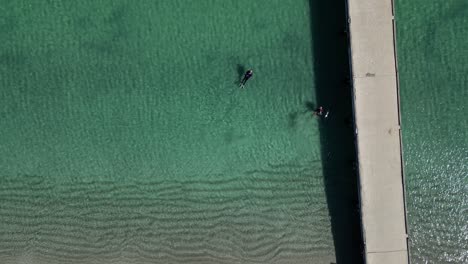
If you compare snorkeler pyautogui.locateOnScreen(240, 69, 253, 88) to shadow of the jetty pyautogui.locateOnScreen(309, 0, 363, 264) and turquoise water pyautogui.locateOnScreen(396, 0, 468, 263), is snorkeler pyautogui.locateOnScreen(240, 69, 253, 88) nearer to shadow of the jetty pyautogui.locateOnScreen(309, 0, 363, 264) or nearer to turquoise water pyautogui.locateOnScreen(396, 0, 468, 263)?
shadow of the jetty pyautogui.locateOnScreen(309, 0, 363, 264)

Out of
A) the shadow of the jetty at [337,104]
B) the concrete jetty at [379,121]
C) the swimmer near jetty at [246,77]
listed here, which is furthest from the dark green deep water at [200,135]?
the concrete jetty at [379,121]

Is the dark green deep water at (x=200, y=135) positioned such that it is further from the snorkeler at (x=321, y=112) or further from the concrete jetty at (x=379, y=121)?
the concrete jetty at (x=379, y=121)

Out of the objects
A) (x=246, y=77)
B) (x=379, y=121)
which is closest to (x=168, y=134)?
(x=246, y=77)

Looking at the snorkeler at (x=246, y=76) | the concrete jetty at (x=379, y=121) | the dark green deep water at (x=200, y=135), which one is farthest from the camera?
the dark green deep water at (x=200, y=135)

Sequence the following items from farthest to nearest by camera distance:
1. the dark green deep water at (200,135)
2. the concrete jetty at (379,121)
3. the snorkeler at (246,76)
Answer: the dark green deep water at (200,135) < the snorkeler at (246,76) < the concrete jetty at (379,121)

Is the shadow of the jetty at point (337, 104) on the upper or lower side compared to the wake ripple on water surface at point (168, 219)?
upper

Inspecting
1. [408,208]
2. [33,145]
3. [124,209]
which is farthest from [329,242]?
[33,145]

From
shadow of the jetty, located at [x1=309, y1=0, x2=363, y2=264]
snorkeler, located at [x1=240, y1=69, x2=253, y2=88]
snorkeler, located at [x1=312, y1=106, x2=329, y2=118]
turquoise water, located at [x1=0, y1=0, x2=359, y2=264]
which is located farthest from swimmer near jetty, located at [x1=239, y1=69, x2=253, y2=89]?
snorkeler, located at [x1=312, y1=106, x2=329, y2=118]
